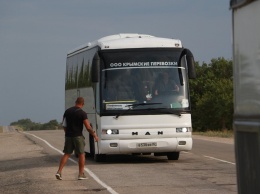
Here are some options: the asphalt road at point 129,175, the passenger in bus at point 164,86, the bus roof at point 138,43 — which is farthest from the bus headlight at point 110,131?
the bus roof at point 138,43

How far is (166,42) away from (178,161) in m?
3.45

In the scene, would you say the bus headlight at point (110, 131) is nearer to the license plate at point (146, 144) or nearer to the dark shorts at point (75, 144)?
the license plate at point (146, 144)

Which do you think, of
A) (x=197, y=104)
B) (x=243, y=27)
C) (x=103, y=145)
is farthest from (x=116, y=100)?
(x=197, y=104)

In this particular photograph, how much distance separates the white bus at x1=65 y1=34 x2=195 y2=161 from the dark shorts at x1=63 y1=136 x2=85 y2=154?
3.46m

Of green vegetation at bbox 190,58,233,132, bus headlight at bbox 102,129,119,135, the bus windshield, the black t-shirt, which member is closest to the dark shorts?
the black t-shirt

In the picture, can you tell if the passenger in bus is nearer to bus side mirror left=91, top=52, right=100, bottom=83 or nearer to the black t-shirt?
bus side mirror left=91, top=52, right=100, bottom=83

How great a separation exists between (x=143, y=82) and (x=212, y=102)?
1913 inches

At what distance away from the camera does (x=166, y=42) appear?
2358 centimetres

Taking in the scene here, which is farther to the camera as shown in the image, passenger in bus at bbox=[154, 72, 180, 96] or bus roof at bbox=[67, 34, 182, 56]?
bus roof at bbox=[67, 34, 182, 56]

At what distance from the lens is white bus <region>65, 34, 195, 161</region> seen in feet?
73.9

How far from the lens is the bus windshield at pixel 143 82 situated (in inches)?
893

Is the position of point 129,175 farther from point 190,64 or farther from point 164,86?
point 190,64

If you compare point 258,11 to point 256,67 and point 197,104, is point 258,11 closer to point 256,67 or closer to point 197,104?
point 256,67

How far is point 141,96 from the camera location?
2277cm
